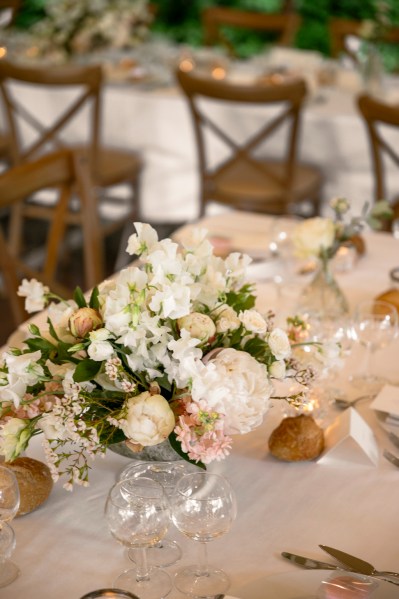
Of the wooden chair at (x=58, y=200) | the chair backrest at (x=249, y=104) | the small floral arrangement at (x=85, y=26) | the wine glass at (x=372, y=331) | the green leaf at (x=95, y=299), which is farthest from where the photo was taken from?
the small floral arrangement at (x=85, y=26)

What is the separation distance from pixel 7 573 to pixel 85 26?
140 inches

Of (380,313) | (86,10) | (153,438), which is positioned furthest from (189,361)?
(86,10)

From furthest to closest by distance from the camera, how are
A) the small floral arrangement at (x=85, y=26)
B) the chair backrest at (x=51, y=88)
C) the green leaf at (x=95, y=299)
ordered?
1. the small floral arrangement at (x=85, y=26)
2. the chair backrest at (x=51, y=88)
3. the green leaf at (x=95, y=299)

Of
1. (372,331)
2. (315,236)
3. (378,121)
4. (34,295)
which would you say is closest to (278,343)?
(34,295)

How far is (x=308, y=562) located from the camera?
1.25m

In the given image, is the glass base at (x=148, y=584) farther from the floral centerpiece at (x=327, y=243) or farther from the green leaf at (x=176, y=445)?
the floral centerpiece at (x=327, y=243)

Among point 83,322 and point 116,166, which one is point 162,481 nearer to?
point 83,322

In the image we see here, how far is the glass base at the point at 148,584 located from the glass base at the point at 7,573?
14cm

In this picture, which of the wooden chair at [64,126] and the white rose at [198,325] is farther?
the wooden chair at [64,126]

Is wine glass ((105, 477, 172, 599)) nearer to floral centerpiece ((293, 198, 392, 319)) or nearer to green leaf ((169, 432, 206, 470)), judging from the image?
green leaf ((169, 432, 206, 470))

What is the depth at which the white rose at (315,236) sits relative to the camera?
187 cm

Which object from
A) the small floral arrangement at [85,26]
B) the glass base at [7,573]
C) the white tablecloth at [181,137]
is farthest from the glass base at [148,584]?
the small floral arrangement at [85,26]

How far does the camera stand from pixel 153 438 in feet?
3.94

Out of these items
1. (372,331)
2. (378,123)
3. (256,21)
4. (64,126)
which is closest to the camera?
(372,331)
